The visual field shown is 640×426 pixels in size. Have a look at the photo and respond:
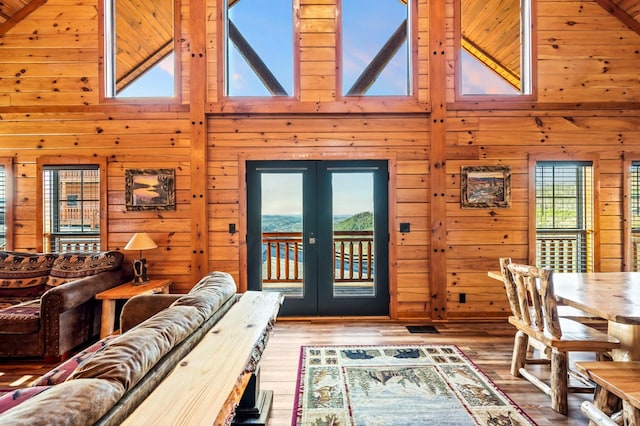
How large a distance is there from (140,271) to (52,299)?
3.05ft

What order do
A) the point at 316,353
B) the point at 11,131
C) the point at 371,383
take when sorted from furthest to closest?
1. the point at 11,131
2. the point at 316,353
3. the point at 371,383

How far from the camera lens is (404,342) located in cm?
343

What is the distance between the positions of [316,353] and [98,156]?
3.62 meters

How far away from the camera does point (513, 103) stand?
4.14 m

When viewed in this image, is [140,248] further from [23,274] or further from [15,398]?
[15,398]

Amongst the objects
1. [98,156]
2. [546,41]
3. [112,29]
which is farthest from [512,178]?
[112,29]

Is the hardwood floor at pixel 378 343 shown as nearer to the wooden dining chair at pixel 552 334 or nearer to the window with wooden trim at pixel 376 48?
the wooden dining chair at pixel 552 334

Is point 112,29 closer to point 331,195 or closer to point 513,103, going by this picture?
point 331,195

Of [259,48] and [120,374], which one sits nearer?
[120,374]

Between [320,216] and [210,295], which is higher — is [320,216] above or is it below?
above

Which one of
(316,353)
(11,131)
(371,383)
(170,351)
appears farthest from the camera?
(11,131)

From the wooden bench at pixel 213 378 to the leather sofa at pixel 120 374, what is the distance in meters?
0.05

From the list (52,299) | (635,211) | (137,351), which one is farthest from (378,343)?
(635,211)

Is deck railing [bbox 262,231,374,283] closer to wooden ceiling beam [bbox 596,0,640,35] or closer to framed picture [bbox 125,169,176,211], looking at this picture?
framed picture [bbox 125,169,176,211]
